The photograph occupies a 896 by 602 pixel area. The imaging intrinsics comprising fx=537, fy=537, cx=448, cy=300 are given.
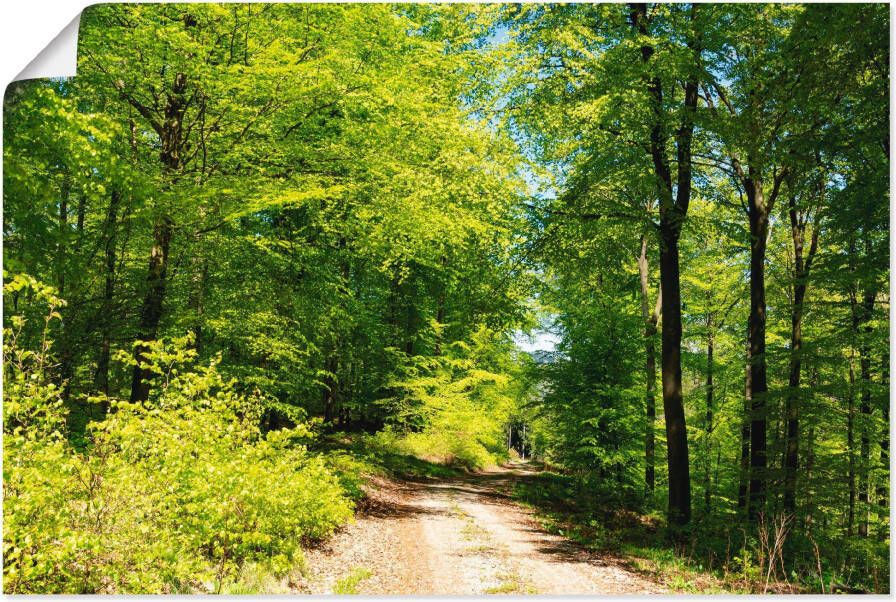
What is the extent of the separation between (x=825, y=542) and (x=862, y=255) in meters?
3.45

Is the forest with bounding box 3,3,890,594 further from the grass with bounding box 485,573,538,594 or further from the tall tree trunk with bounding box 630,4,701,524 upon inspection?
the grass with bounding box 485,573,538,594

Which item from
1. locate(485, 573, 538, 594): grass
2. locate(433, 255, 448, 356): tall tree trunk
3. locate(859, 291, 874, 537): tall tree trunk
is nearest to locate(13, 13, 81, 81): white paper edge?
locate(485, 573, 538, 594): grass

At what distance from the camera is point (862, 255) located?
578 cm

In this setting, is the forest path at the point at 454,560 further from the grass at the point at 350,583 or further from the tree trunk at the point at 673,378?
the tree trunk at the point at 673,378

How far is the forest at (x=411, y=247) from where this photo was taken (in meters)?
4.30

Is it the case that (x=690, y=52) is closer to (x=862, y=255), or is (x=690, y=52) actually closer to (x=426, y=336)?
(x=862, y=255)

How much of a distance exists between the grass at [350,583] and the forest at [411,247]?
417 mm

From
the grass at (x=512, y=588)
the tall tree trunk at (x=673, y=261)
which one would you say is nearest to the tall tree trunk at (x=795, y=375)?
the tall tree trunk at (x=673, y=261)

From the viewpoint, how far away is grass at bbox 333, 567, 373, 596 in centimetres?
428

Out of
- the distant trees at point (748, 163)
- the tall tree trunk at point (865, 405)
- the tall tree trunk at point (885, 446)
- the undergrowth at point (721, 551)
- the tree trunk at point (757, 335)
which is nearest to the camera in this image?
the undergrowth at point (721, 551)

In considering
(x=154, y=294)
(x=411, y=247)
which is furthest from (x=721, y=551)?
(x=154, y=294)

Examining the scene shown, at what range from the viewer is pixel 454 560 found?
5496 millimetres

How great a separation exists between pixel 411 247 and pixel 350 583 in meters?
6.92

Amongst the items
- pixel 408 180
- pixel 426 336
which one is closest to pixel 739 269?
pixel 426 336
